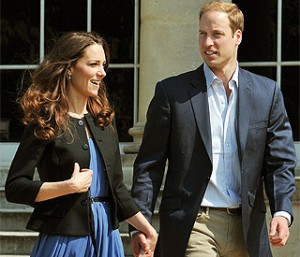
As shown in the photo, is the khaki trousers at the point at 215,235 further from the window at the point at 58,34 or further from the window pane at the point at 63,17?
the window pane at the point at 63,17

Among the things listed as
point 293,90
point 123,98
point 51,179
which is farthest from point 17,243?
point 51,179

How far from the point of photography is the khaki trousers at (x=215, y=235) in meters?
4.93

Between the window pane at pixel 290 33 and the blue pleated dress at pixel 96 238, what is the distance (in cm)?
416

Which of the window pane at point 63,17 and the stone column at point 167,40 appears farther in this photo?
the window pane at point 63,17

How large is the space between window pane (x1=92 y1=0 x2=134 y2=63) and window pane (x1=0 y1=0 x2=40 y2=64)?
1.88 ft

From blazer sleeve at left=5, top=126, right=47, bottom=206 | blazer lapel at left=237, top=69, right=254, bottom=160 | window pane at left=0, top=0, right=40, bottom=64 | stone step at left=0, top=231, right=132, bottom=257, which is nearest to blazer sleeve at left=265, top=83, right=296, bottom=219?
blazer lapel at left=237, top=69, right=254, bottom=160

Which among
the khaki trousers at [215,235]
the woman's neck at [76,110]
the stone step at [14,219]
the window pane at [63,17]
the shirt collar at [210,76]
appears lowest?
the stone step at [14,219]

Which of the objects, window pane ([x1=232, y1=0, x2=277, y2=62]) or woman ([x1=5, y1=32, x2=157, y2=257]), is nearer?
woman ([x1=5, y1=32, x2=157, y2=257])

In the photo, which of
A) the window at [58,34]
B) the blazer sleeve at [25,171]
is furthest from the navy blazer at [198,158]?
the window at [58,34]

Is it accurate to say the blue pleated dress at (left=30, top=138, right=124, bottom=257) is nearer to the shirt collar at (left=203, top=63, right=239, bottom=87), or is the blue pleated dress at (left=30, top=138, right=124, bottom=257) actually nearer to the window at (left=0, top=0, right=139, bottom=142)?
the shirt collar at (left=203, top=63, right=239, bottom=87)

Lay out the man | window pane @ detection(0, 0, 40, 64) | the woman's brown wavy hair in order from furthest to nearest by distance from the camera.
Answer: window pane @ detection(0, 0, 40, 64) < the man < the woman's brown wavy hair

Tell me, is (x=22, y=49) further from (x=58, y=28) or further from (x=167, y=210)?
(x=167, y=210)

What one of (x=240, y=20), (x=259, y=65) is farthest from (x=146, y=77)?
(x=240, y=20)

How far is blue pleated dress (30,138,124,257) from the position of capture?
477cm
